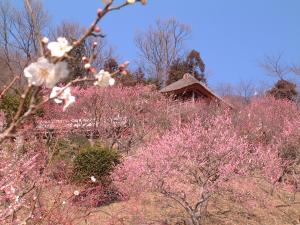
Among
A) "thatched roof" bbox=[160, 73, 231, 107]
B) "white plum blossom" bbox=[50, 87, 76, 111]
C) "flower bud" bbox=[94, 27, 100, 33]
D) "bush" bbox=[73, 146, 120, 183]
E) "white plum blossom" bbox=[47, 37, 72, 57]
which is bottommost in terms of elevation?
"bush" bbox=[73, 146, 120, 183]

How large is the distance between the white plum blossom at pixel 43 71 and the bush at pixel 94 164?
349 inches

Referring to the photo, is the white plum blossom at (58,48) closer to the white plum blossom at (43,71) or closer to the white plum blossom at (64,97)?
the white plum blossom at (43,71)

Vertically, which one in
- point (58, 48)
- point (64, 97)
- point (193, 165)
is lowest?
point (193, 165)

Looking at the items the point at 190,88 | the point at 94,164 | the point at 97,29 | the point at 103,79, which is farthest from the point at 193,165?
the point at 190,88

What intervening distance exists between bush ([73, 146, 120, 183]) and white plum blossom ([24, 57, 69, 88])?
885 cm

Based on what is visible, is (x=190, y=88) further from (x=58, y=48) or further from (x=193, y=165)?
(x=58, y=48)

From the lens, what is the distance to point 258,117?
1664 centimetres

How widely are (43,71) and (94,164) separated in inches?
354

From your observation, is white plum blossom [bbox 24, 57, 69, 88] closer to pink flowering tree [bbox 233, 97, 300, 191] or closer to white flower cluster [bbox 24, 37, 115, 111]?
white flower cluster [bbox 24, 37, 115, 111]

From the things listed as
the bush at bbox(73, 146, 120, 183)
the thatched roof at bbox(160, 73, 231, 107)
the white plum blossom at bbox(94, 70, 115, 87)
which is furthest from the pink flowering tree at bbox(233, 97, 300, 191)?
the white plum blossom at bbox(94, 70, 115, 87)

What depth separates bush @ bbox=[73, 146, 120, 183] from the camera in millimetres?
9906

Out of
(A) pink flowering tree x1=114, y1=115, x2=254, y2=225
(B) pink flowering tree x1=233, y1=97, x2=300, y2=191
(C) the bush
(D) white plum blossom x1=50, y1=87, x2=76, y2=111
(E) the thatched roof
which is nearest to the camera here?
(D) white plum blossom x1=50, y1=87, x2=76, y2=111

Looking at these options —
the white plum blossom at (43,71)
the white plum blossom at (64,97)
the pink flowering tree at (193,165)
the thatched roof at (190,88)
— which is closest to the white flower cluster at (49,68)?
the white plum blossom at (43,71)

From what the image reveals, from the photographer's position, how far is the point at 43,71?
1165 millimetres
